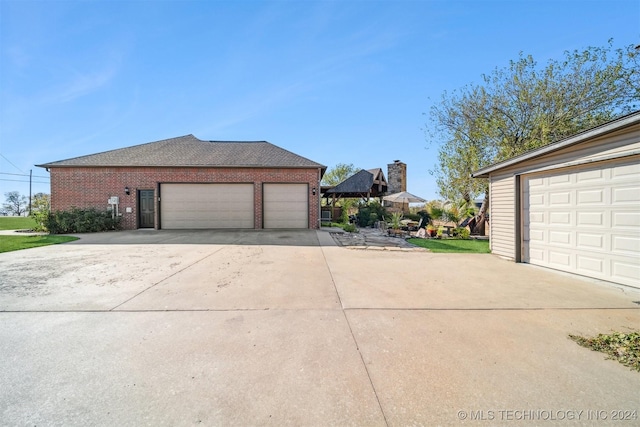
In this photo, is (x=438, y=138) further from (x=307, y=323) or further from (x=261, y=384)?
(x=261, y=384)

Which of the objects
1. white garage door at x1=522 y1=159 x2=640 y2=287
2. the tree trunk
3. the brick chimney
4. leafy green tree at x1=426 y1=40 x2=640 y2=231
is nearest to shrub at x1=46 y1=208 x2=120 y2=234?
white garage door at x1=522 y1=159 x2=640 y2=287

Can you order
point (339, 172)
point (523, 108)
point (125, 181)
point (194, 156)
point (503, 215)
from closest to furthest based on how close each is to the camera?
point (503, 215) < point (523, 108) < point (125, 181) < point (194, 156) < point (339, 172)

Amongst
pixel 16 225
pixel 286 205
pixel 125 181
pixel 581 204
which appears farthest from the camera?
pixel 16 225

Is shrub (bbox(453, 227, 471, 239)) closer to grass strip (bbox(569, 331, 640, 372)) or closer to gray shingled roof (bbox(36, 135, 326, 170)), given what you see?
gray shingled roof (bbox(36, 135, 326, 170))

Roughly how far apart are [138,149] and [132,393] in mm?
16696

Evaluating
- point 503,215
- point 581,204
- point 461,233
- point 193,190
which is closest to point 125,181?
point 193,190

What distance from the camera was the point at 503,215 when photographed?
23.2ft

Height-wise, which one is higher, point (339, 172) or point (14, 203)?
point (339, 172)

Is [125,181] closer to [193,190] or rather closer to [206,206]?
[193,190]

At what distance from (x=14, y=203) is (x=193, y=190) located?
50.2 metres

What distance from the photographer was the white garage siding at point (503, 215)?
6.73 m

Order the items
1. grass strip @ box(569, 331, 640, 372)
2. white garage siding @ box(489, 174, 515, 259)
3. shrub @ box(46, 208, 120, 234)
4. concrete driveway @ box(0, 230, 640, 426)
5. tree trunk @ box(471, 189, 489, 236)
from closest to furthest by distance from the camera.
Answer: concrete driveway @ box(0, 230, 640, 426) → grass strip @ box(569, 331, 640, 372) → white garage siding @ box(489, 174, 515, 259) → shrub @ box(46, 208, 120, 234) → tree trunk @ box(471, 189, 489, 236)

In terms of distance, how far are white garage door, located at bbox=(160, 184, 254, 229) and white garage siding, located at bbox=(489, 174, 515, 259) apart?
34.3ft

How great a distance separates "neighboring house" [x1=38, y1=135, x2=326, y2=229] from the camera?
13.4 m
